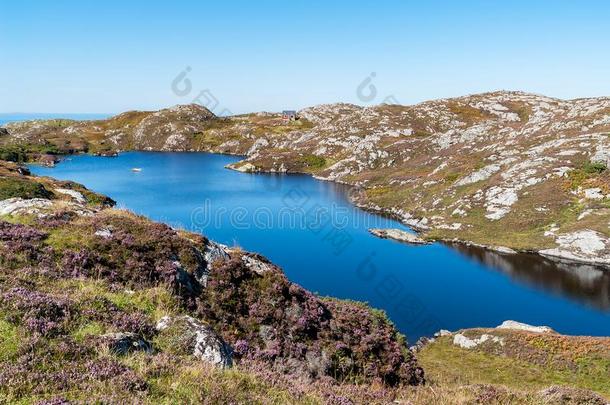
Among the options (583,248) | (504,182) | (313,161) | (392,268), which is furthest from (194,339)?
(313,161)

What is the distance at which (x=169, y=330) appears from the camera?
1305cm

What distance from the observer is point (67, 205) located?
23625 mm

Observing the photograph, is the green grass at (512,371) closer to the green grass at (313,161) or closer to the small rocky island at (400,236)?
the small rocky island at (400,236)

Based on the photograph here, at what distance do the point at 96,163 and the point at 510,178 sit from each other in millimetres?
184658

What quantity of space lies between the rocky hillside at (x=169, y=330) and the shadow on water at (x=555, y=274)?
168ft

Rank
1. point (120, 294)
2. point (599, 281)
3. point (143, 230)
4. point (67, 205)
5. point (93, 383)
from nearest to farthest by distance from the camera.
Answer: point (93, 383)
point (120, 294)
point (143, 230)
point (67, 205)
point (599, 281)

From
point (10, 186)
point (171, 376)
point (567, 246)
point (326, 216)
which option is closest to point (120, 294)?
point (171, 376)

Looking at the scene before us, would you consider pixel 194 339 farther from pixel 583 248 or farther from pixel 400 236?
pixel 583 248

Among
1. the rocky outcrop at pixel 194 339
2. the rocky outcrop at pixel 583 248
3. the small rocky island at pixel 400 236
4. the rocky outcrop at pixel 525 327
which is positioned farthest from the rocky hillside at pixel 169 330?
the small rocky island at pixel 400 236

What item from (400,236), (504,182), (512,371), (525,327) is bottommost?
(525,327)

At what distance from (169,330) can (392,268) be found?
63.1 m

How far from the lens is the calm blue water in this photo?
186 feet

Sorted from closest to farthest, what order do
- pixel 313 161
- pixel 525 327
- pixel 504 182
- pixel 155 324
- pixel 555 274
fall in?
pixel 155 324 < pixel 525 327 < pixel 555 274 < pixel 504 182 < pixel 313 161

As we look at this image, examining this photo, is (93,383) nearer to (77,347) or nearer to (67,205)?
(77,347)
